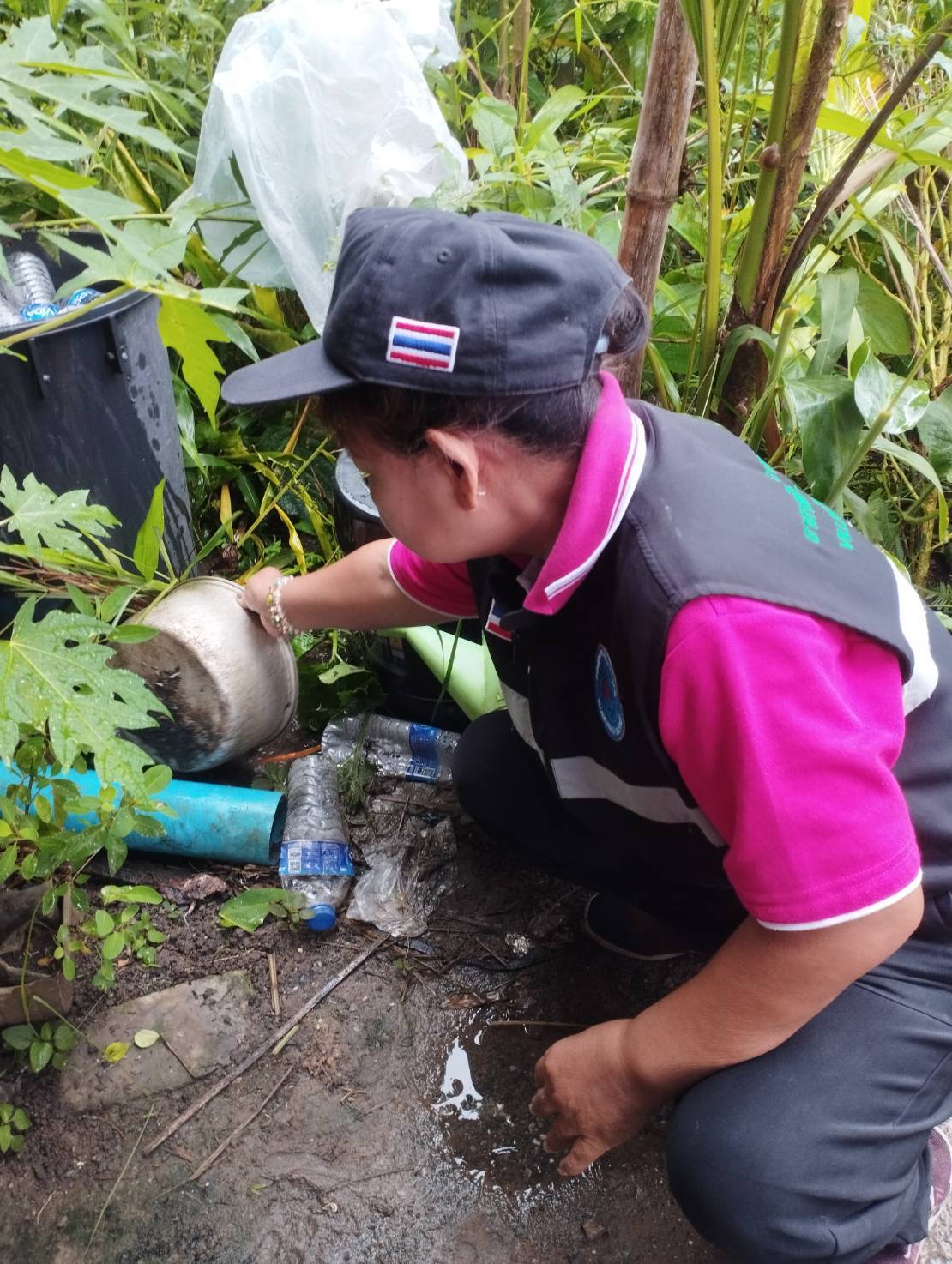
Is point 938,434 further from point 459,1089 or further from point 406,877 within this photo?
point 459,1089

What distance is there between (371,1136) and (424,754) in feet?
2.25

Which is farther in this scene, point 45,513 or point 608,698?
point 45,513

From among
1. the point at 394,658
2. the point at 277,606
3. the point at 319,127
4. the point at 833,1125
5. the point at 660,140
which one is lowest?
the point at 394,658

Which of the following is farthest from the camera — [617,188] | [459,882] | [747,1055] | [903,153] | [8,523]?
[617,188]

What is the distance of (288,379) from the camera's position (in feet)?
3.08

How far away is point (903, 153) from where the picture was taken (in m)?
1.43

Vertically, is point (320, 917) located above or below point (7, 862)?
below

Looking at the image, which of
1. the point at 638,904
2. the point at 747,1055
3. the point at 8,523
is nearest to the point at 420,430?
the point at 8,523

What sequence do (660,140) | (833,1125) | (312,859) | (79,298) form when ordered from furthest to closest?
1. (79,298)
2. (312,859)
3. (660,140)
4. (833,1125)

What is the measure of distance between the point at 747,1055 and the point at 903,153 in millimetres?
1264

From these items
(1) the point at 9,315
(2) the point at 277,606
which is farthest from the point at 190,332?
(1) the point at 9,315

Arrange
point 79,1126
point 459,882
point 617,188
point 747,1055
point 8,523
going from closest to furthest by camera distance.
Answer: point 747,1055 → point 8,523 → point 79,1126 → point 459,882 → point 617,188

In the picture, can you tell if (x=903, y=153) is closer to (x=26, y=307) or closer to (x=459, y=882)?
(x=459, y=882)

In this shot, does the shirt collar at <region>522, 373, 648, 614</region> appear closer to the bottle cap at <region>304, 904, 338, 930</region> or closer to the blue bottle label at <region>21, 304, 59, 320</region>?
the bottle cap at <region>304, 904, 338, 930</region>
